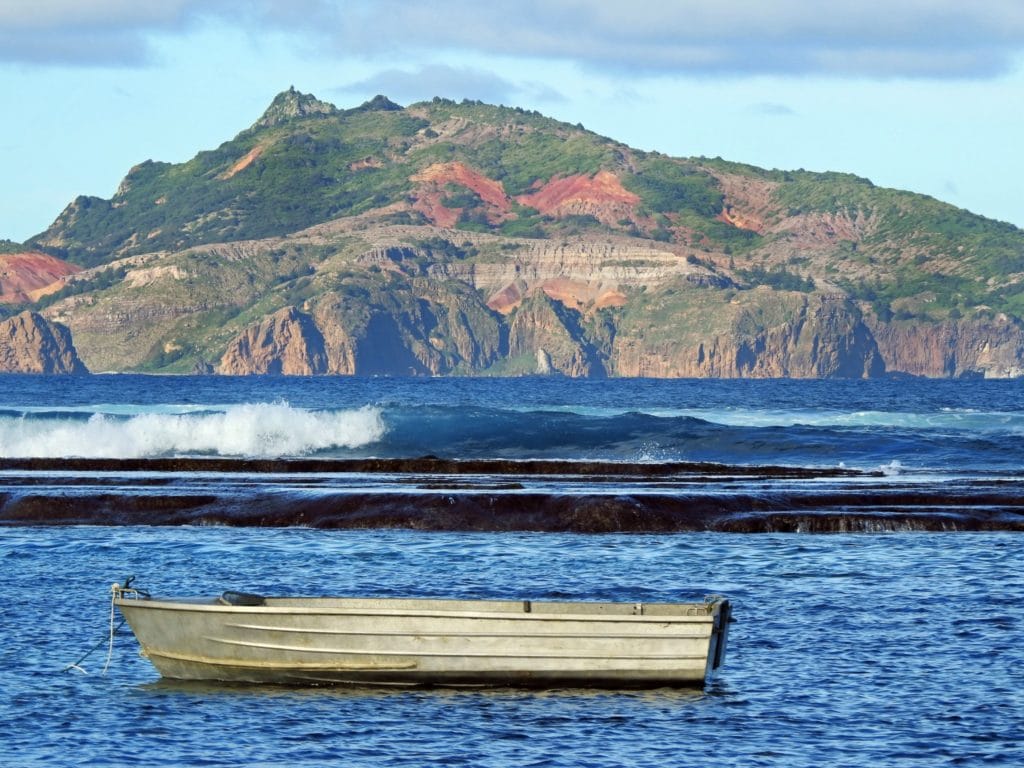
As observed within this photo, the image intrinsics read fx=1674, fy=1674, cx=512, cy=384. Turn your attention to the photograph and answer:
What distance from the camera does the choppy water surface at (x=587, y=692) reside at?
64.0ft

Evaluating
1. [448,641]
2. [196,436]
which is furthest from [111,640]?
[196,436]

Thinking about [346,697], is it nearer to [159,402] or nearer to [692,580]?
[692,580]

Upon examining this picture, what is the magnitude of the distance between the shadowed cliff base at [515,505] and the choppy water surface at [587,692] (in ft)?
14.4

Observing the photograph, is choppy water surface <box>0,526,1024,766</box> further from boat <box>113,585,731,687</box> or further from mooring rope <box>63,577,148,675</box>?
boat <box>113,585,731,687</box>

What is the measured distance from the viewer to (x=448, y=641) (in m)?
22.1

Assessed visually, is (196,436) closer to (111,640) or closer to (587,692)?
(111,640)

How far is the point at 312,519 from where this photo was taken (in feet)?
143

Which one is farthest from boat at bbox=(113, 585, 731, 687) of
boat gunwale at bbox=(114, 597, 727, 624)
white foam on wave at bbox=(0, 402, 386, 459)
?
white foam on wave at bbox=(0, 402, 386, 459)

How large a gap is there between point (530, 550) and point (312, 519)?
8.32 meters

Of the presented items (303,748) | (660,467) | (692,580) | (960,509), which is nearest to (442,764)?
(303,748)

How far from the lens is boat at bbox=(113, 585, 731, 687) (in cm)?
2200

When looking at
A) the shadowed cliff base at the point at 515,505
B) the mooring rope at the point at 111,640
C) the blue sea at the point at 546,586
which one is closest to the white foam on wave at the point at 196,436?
the blue sea at the point at 546,586

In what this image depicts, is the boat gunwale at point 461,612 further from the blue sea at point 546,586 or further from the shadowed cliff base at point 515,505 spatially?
the shadowed cliff base at point 515,505

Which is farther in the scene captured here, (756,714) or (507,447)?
(507,447)
